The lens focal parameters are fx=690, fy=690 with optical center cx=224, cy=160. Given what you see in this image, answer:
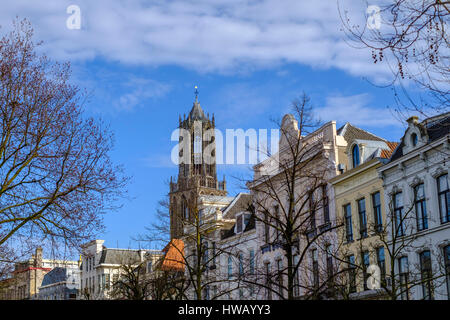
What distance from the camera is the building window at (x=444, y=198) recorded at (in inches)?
1242

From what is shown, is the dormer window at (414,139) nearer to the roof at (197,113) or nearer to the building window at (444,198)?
the building window at (444,198)

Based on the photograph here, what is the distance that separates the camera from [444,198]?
31828 millimetres

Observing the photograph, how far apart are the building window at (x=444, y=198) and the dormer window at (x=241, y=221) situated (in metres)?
22.4

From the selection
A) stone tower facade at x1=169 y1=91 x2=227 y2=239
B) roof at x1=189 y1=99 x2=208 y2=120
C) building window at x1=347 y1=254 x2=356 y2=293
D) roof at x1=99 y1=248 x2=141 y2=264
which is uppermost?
roof at x1=189 y1=99 x2=208 y2=120

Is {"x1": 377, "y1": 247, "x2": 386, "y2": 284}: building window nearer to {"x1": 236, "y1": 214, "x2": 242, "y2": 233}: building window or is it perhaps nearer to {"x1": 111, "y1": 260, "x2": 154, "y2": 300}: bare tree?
{"x1": 111, "y1": 260, "x2": 154, "y2": 300}: bare tree

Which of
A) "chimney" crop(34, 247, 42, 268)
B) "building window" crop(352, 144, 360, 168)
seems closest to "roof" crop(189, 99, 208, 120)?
"building window" crop(352, 144, 360, 168)

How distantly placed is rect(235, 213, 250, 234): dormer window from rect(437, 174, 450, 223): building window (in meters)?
22.4

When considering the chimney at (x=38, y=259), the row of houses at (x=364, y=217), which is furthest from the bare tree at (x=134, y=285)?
the chimney at (x=38, y=259)

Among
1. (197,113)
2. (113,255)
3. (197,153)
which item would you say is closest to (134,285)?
(113,255)

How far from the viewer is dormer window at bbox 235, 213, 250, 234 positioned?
52.9m

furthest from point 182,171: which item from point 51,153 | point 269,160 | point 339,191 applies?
point 51,153

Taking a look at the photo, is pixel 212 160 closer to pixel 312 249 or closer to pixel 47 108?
pixel 312 249
